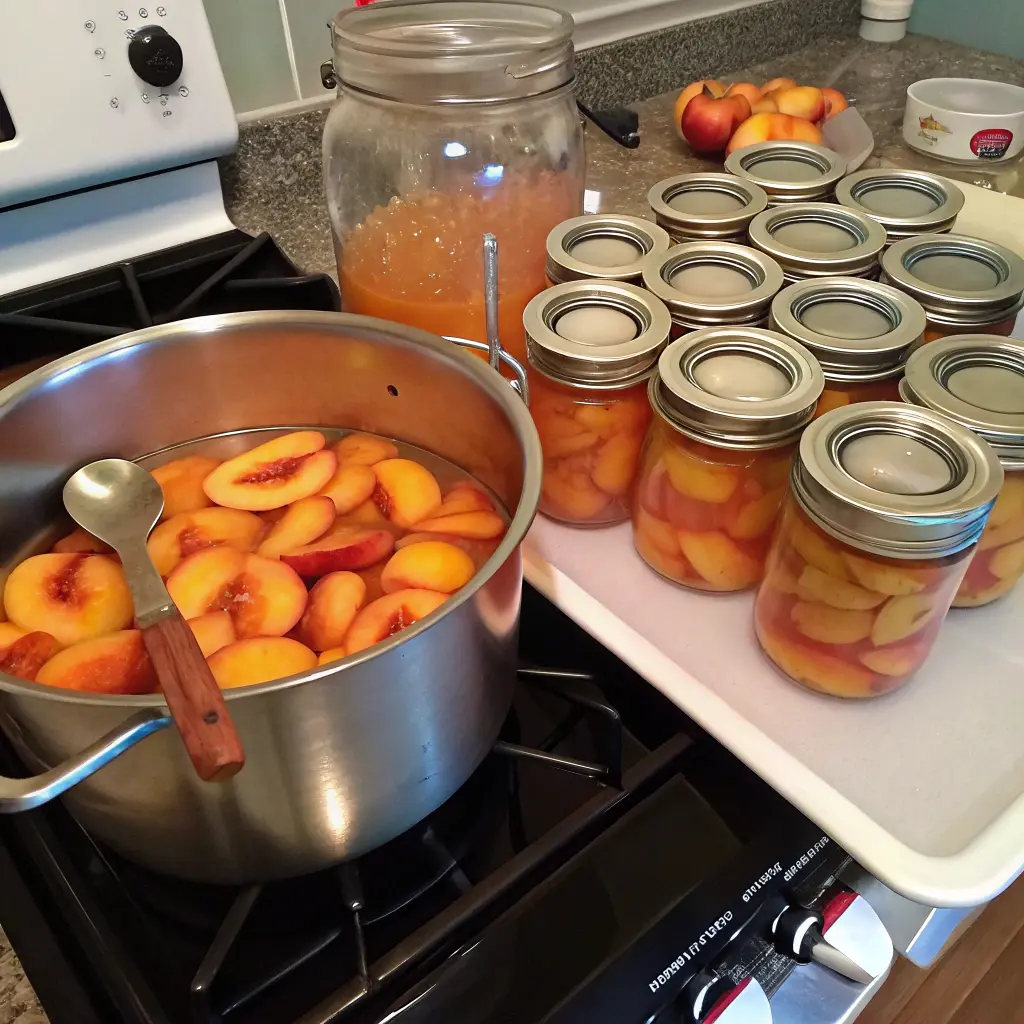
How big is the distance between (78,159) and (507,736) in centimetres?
60

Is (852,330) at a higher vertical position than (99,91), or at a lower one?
lower

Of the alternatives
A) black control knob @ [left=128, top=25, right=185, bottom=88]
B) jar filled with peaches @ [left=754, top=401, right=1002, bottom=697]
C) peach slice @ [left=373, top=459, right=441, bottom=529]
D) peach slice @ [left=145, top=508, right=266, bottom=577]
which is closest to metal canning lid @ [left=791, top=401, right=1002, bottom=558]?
jar filled with peaches @ [left=754, top=401, right=1002, bottom=697]

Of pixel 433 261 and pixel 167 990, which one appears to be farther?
pixel 433 261

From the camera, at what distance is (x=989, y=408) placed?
50cm

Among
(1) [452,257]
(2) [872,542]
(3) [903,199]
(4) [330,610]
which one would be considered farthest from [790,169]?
(4) [330,610]

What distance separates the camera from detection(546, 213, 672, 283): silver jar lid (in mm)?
599

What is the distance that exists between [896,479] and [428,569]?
25 centimetres

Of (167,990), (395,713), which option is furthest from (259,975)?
(395,713)

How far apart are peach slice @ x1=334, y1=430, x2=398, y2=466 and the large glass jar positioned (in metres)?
0.11

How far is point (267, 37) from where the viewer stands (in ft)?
2.88

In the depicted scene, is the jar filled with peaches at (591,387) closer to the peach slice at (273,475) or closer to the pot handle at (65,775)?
the peach slice at (273,475)

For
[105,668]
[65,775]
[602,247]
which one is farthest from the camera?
[602,247]

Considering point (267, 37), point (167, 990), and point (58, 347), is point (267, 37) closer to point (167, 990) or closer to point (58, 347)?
point (58, 347)

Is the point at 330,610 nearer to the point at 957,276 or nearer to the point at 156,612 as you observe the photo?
the point at 156,612
